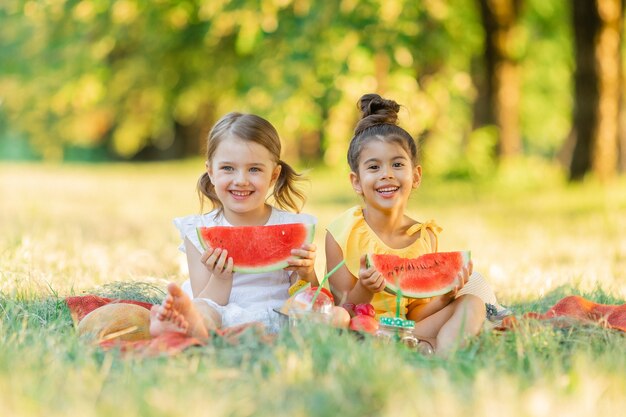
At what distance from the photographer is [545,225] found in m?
9.55

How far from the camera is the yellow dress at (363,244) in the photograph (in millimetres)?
4371

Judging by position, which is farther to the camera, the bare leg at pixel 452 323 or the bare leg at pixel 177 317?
the bare leg at pixel 452 323

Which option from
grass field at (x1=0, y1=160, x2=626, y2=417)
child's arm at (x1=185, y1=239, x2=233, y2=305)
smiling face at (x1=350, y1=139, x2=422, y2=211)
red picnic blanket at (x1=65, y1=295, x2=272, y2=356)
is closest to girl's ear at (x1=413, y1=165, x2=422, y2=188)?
smiling face at (x1=350, y1=139, x2=422, y2=211)

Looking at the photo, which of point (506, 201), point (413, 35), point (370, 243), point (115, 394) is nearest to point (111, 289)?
point (370, 243)

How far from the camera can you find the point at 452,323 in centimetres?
397

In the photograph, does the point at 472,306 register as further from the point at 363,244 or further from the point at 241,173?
the point at 241,173

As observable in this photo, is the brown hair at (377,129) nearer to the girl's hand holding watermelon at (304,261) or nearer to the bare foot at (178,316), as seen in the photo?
the girl's hand holding watermelon at (304,261)

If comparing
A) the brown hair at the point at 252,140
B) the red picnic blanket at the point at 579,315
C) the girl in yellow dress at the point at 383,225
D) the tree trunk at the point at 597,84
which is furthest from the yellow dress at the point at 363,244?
the tree trunk at the point at 597,84

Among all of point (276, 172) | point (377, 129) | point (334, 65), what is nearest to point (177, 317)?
point (276, 172)

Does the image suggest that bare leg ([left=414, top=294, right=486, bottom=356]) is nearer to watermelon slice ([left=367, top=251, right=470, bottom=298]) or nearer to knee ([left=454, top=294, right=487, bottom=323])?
knee ([left=454, top=294, right=487, bottom=323])

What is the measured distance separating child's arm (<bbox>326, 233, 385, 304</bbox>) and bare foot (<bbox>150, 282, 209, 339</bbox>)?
72 cm

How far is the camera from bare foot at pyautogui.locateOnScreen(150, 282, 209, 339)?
3521 millimetres

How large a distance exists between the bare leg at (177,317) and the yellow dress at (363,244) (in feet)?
3.32

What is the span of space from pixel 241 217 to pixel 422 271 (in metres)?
0.99
